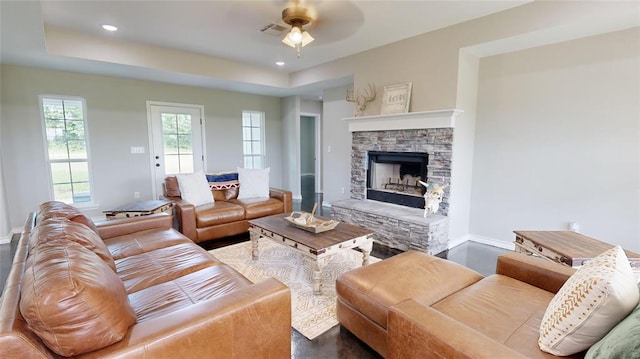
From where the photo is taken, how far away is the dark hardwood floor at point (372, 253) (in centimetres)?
180

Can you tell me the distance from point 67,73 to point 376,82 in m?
4.60

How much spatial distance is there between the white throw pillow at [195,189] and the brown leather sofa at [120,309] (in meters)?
1.89

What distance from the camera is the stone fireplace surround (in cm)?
337

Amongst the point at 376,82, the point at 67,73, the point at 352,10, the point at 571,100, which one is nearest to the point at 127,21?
the point at 67,73

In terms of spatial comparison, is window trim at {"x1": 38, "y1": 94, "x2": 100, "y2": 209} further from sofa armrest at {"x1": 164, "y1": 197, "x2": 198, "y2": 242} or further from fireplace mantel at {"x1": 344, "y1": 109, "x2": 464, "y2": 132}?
fireplace mantel at {"x1": 344, "y1": 109, "x2": 464, "y2": 132}

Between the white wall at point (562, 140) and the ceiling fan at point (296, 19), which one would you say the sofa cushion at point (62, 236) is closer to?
the ceiling fan at point (296, 19)

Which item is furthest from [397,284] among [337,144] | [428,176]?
[337,144]

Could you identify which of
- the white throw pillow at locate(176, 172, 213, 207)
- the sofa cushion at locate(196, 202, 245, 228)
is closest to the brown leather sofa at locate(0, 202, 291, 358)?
the sofa cushion at locate(196, 202, 245, 228)

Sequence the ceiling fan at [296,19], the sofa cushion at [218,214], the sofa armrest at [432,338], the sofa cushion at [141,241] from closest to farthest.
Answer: the sofa armrest at [432,338] < the sofa cushion at [141,241] < the ceiling fan at [296,19] < the sofa cushion at [218,214]

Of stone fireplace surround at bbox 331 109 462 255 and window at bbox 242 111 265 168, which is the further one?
window at bbox 242 111 265 168

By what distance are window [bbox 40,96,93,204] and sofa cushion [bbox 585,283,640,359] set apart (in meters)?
6.02

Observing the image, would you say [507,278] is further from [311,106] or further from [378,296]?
[311,106]

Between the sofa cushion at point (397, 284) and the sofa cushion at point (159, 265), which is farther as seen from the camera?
the sofa cushion at point (159, 265)

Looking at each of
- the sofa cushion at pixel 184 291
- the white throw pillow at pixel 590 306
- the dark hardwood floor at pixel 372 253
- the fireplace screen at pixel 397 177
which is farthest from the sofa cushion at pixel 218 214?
the white throw pillow at pixel 590 306
